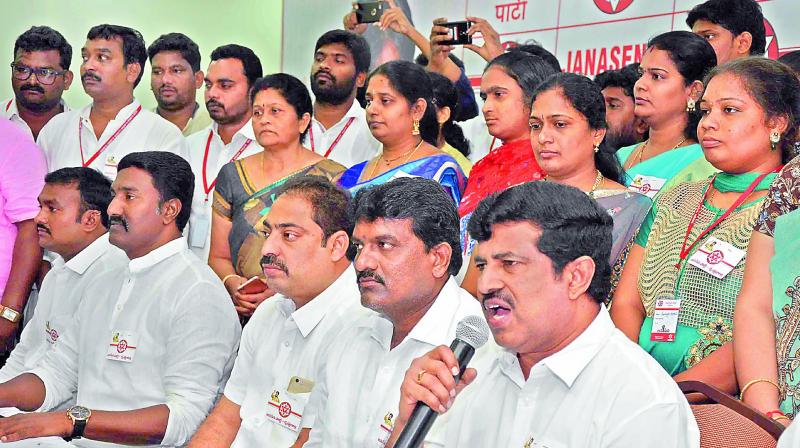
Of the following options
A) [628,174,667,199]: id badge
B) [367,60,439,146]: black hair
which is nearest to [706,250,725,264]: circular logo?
[628,174,667,199]: id badge

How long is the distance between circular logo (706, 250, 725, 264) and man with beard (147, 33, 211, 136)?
3411 mm

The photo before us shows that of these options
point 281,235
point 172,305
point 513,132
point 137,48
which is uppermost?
point 137,48

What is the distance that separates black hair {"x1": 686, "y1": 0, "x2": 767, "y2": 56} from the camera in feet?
12.6

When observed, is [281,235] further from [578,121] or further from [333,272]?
[578,121]

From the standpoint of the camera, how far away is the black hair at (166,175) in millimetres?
3998

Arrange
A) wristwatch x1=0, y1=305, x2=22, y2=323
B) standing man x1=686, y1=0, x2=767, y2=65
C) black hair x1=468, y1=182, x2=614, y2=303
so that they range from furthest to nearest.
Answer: wristwatch x1=0, y1=305, x2=22, y2=323 → standing man x1=686, y1=0, x2=767, y2=65 → black hair x1=468, y1=182, x2=614, y2=303

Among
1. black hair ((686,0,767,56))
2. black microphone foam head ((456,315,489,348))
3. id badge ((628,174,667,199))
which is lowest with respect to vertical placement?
black microphone foam head ((456,315,489,348))

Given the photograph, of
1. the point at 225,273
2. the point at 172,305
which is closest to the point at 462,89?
the point at 225,273

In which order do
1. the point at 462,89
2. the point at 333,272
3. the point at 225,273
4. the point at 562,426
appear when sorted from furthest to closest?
the point at 462,89 → the point at 225,273 → the point at 333,272 → the point at 562,426

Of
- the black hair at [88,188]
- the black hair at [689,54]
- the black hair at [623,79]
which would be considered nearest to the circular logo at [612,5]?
the black hair at [623,79]

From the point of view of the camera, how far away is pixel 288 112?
438cm

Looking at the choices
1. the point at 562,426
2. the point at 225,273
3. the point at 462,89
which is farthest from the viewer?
the point at 462,89

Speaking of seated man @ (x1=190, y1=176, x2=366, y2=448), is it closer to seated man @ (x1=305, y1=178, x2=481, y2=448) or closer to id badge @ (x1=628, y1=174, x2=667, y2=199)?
seated man @ (x1=305, y1=178, x2=481, y2=448)

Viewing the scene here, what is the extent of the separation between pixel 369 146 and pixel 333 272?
178 cm
